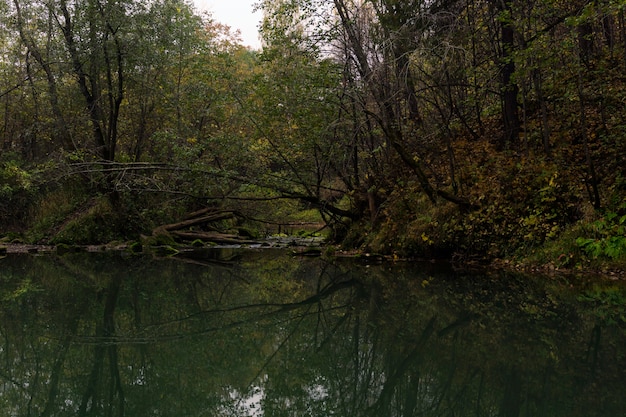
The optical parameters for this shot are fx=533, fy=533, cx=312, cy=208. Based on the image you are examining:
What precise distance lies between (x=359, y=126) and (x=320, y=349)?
8.13m

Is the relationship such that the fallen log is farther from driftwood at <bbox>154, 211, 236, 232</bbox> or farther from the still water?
the still water

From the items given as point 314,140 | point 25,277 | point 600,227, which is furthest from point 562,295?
point 25,277

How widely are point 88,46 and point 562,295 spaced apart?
730 inches

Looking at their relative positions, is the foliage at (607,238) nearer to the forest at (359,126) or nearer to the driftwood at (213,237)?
the forest at (359,126)

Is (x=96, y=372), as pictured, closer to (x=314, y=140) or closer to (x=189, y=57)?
(x=314, y=140)

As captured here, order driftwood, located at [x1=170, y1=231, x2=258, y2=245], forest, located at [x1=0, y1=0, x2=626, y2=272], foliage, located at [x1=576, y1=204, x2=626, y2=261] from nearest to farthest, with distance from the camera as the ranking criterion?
foliage, located at [x1=576, y1=204, x2=626, y2=261], forest, located at [x1=0, y1=0, x2=626, y2=272], driftwood, located at [x1=170, y1=231, x2=258, y2=245]

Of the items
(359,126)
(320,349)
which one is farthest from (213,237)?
(320,349)

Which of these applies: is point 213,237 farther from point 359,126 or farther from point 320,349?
point 320,349

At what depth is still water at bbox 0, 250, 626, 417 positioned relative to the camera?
3656 mm

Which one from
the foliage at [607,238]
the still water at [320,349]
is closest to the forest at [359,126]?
the foliage at [607,238]

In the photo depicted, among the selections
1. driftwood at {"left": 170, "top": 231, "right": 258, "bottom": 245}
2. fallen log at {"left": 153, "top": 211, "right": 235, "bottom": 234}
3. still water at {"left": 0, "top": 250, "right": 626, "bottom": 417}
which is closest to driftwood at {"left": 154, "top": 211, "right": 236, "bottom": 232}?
fallen log at {"left": 153, "top": 211, "right": 235, "bottom": 234}

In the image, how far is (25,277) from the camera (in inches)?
427

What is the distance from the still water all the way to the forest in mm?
3041

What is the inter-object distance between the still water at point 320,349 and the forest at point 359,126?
9.98ft
